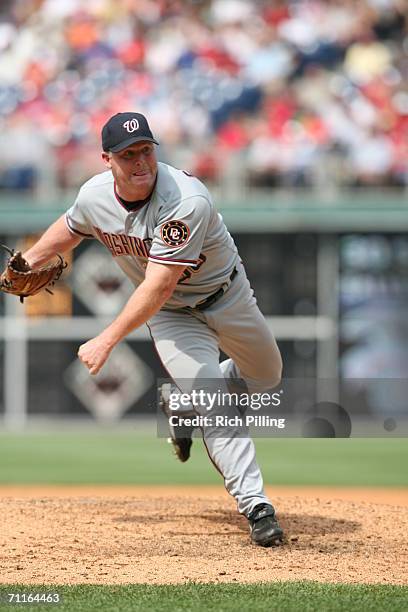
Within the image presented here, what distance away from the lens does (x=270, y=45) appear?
1380cm

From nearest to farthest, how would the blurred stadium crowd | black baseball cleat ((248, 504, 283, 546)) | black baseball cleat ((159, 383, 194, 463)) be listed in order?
black baseball cleat ((248, 504, 283, 546)), black baseball cleat ((159, 383, 194, 463)), the blurred stadium crowd

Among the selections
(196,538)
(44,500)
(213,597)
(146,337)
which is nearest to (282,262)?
(146,337)

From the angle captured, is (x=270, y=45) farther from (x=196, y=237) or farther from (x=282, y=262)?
(x=196, y=237)

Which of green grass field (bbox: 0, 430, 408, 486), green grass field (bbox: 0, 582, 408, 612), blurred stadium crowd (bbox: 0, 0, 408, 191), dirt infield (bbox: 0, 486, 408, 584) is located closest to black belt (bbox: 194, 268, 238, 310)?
dirt infield (bbox: 0, 486, 408, 584)

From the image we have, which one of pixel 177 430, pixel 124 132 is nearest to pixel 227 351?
pixel 177 430

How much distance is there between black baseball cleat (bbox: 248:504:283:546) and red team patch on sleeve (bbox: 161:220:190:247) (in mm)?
1137

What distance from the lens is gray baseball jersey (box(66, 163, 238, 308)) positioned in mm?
4094

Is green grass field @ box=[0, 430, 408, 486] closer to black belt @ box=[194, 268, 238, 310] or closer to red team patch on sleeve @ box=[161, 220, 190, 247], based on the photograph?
black belt @ box=[194, 268, 238, 310]

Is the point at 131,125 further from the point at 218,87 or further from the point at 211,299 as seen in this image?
the point at 218,87

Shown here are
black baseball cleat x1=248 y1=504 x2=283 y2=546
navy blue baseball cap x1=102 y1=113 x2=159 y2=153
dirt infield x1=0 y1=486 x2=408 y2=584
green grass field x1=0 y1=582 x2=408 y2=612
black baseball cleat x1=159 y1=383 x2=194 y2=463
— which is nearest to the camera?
green grass field x1=0 y1=582 x2=408 y2=612

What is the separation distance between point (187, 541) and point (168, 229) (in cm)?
136

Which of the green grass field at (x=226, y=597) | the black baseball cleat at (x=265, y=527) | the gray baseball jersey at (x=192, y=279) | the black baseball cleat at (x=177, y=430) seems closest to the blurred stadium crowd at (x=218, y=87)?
the black baseball cleat at (x=177, y=430)

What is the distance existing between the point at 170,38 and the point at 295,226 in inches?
136

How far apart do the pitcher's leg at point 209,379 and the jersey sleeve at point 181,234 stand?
0.53 meters
